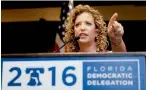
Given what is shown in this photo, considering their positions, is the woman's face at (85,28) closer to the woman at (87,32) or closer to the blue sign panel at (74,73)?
the woman at (87,32)

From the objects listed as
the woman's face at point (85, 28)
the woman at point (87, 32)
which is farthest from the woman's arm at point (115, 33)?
the woman's face at point (85, 28)

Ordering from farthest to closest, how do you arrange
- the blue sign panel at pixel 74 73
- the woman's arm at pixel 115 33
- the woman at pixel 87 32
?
the woman at pixel 87 32 < the woman's arm at pixel 115 33 < the blue sign panel at pixel 74 73

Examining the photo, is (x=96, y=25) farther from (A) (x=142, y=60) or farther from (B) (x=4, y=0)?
(B) (x=4, y=0)

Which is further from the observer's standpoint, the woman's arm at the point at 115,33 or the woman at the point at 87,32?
the woman at the point at 87,32

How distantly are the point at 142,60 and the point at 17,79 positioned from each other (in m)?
0.39

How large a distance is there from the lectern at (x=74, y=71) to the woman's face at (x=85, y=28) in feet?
1.25

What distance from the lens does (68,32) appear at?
5.83 ft

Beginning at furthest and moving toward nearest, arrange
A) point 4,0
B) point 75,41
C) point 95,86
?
point 4,0
point 75,41
point 95,86

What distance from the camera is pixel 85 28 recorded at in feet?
5.45

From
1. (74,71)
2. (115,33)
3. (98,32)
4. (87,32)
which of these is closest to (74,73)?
(74,71)

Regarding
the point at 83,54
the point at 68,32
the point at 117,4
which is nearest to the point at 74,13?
the point at 68,32

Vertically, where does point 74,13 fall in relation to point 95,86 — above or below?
above

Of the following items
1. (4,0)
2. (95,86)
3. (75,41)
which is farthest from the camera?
(4,0)

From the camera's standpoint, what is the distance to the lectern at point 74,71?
1.24 m
